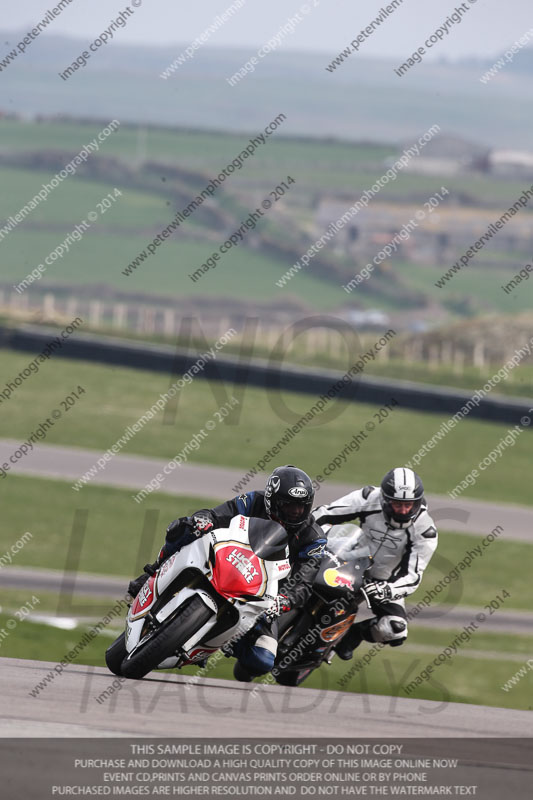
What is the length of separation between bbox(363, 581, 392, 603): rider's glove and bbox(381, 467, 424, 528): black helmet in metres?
0.54

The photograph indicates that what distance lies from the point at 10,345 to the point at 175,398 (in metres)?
5.97

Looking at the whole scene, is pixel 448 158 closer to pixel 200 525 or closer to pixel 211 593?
pixel 200 525

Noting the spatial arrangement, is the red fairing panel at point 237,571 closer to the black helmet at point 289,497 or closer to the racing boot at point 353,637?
the black helmet at point 289,497

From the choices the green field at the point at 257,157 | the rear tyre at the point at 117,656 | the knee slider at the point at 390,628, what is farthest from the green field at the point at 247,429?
the green field at the point at 257,157

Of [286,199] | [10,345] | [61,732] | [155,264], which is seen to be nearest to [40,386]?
[10,345]

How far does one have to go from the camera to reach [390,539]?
29.5 feet

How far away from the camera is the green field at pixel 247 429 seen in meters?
26.7

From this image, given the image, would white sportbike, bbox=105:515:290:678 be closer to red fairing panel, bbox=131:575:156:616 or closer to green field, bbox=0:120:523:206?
red fairing panel, bbox=131:575:156:616

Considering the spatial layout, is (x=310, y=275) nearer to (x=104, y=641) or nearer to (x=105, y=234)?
(x=105, y=234)

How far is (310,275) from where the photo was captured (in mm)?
83375

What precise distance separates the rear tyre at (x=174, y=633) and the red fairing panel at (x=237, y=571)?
170 millimetres

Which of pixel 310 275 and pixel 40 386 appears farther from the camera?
pixel 310 275

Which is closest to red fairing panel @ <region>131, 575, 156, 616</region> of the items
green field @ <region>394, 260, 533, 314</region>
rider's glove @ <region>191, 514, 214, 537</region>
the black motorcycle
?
rider's glove @ <region>191, 514, 214, 537</region>

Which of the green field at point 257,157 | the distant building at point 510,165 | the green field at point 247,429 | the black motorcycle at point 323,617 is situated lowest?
the black motorcycle at point 323,617
